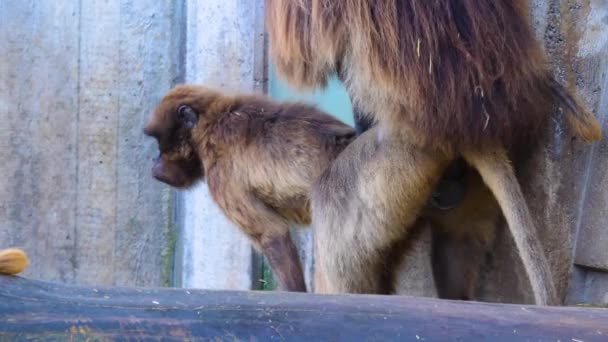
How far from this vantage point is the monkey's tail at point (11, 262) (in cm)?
245

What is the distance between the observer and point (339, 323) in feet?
7.81

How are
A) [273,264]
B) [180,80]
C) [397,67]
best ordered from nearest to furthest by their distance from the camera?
[397,67]
[273,264]
[180,80]

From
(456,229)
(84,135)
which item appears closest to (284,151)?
(456,229)

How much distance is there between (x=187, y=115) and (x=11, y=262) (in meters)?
1.81

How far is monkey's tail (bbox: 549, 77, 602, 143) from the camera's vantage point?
3.35 meters

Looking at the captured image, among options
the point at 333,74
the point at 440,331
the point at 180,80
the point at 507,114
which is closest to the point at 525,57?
the point at 507,114

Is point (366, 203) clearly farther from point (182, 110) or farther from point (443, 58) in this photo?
point (182, 110)

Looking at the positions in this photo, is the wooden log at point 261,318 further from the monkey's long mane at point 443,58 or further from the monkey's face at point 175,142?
the monkey's face at point 175,142

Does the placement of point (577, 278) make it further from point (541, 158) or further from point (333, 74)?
point (333, 74)

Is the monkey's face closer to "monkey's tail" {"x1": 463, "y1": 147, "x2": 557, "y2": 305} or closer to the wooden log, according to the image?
"monkey's tail" {"x1": 463, "y1": 147, "x2": 557, "y2": 305}

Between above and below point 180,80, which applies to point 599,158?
below

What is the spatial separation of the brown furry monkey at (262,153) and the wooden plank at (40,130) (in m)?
0.95

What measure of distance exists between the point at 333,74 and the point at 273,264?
0.90 meters

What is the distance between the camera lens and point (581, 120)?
3.35m
